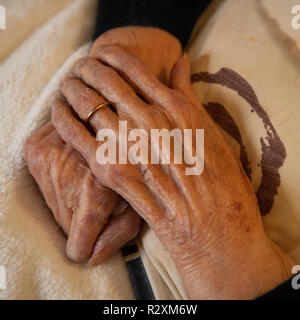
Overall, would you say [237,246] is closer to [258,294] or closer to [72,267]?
[258,294]

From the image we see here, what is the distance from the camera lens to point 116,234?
655 millimetres

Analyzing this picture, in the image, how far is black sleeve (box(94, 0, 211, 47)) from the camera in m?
0.82

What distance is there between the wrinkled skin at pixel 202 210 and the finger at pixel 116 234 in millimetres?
74

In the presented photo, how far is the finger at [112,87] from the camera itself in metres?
0.62

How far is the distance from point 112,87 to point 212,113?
0.22 m

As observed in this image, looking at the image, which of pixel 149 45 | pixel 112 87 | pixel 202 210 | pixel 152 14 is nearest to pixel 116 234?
pixel 202 210

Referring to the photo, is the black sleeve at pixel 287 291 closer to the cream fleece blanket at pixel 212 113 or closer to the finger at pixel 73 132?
the cream fleece blanket at pixel 212 113

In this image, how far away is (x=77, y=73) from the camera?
29.0 inches

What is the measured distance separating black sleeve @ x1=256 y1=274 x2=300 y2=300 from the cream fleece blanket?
7cm

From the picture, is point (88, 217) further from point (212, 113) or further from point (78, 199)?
point (212, 113)

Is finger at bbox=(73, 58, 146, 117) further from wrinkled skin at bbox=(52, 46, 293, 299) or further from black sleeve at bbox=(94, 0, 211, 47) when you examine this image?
black sleeve at bbox=(94, 0, 211, 47)

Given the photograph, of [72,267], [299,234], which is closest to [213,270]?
[299,234]

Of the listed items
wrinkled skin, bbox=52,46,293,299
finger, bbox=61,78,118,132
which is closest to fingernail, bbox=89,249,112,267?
wrinkled skin, bbox=52,46,293,299

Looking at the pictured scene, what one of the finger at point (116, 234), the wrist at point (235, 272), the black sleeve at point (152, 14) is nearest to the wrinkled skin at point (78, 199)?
the finger at point (116, 234)
